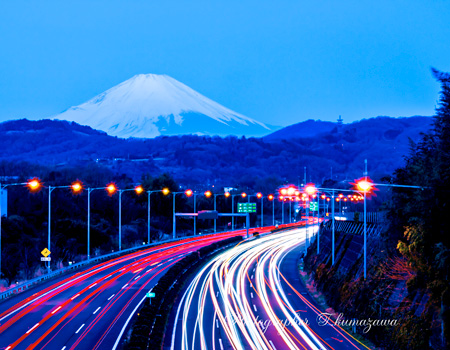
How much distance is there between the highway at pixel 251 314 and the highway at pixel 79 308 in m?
2.90

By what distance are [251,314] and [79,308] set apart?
873cm

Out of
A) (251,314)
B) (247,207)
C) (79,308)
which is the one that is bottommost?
(251,314)

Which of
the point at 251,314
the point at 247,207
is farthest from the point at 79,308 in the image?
the point at 247,207

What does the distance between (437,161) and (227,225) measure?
282ft

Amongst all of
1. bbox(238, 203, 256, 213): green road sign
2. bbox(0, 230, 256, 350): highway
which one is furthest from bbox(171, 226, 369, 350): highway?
bbox(238, 203, 256, 213): green road sign

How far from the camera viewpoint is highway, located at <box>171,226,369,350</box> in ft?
78.9

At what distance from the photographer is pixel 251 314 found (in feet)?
97.9

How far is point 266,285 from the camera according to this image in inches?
1578

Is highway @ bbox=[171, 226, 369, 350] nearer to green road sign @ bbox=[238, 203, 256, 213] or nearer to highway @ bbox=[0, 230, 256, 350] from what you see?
highway @ bbox=[0, 230, 256, 350]

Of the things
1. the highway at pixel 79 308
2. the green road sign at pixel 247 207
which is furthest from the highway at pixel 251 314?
the green road sign at pixel 247 207

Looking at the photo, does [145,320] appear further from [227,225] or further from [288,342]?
[227,225]

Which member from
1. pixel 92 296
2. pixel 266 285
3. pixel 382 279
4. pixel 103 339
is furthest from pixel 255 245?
pixel 103 339

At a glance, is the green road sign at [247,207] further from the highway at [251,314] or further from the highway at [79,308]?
the highway at [79,308]

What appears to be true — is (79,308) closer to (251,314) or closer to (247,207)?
(251,314)
